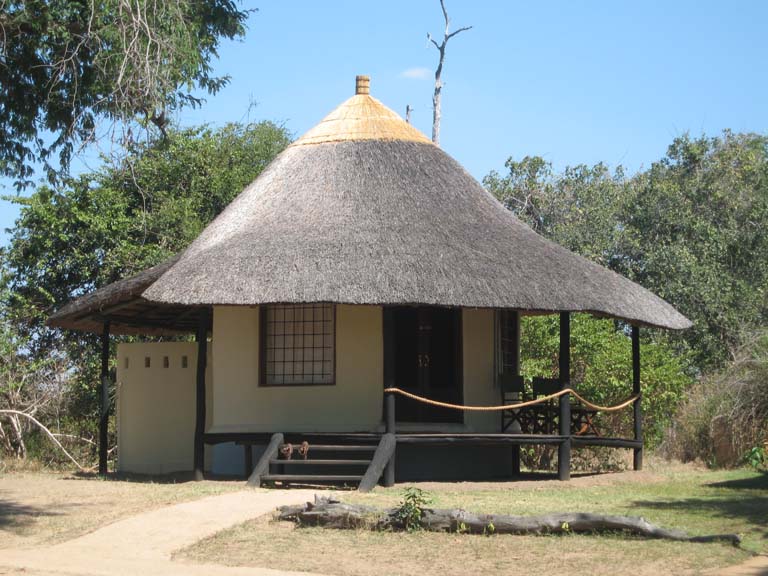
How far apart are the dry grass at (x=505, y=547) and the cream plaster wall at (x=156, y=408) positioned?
5776 mm

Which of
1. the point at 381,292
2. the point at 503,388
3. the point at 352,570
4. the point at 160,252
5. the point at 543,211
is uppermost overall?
the point at 543,211

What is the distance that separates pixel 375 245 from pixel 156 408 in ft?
17.8

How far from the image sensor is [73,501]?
13.6 m

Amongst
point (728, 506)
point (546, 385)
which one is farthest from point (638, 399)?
point (728, 506)

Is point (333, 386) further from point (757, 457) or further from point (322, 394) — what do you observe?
point (757, 457)

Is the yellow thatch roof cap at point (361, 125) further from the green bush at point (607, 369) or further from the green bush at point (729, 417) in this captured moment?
the green bush at point (729, 417)

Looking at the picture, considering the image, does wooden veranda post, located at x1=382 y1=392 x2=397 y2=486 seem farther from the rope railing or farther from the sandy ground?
the sandy ground

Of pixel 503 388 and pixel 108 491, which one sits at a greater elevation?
pixel 503 388

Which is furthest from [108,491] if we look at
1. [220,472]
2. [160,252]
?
[160,252]

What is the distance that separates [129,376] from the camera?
734 inches

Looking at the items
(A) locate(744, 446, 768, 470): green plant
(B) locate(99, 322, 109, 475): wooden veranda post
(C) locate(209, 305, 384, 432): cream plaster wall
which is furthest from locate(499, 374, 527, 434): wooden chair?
(B) locate(99, 322, 109, 475): wooden veranda post

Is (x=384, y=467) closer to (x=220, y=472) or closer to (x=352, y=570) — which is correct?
(x=220, y=472)

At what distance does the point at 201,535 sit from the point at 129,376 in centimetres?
815

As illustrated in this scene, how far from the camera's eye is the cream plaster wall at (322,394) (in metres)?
16.3
